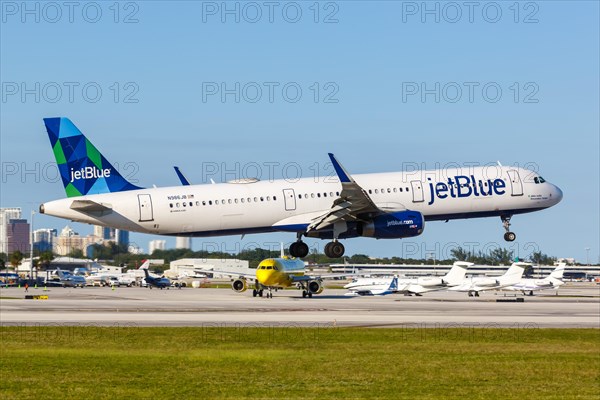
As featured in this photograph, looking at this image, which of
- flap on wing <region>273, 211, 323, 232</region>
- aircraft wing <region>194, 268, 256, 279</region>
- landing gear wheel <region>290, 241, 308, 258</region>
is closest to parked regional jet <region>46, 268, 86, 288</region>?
aircraft wing <region>194, 268, 256, 279</region>

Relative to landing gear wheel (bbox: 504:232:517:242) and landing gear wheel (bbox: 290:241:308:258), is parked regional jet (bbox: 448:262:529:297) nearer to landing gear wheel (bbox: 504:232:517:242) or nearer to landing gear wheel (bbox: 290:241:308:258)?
landing gear wheel (bbox: 504:232:517:242)

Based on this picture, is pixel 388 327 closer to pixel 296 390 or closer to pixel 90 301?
pixel 296 390

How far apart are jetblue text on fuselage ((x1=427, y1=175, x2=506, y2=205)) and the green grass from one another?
21.4m

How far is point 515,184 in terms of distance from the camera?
7775 centimetres

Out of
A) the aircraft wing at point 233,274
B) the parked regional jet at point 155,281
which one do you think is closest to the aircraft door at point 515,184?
the aircraft wing at point 233,274

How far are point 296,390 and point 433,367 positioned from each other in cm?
824

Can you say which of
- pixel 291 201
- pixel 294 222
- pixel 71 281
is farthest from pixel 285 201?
pixel 71 281

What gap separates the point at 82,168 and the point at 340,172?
18953 millimetres

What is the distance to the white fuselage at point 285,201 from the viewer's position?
71500mm

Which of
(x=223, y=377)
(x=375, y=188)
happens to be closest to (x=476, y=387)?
(x=223, y=377)

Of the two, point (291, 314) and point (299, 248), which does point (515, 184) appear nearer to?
point (299, 248)

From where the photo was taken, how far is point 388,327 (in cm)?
5603

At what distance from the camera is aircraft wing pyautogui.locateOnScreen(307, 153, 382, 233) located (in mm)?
70750

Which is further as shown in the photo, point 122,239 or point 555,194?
point 122,239
